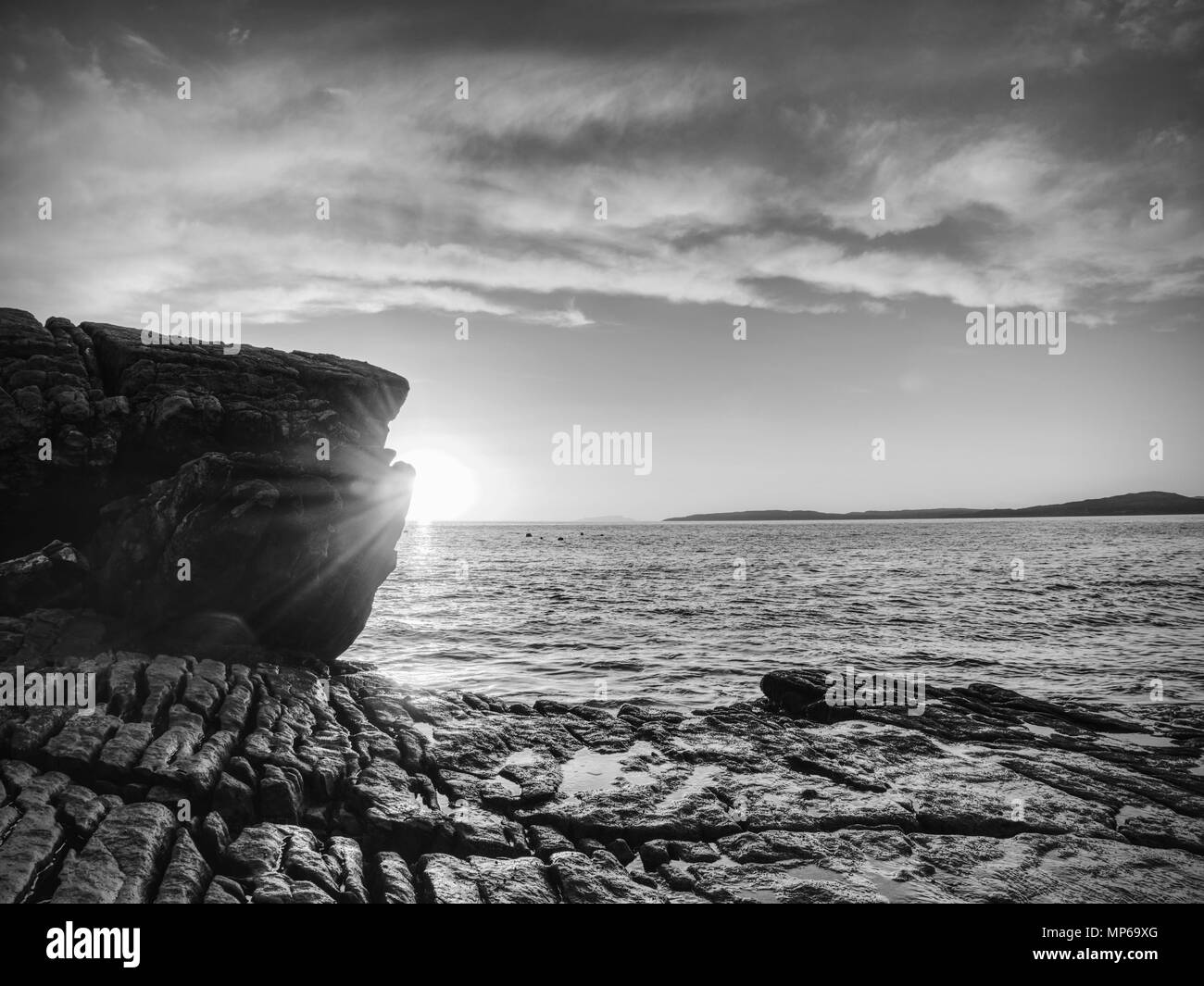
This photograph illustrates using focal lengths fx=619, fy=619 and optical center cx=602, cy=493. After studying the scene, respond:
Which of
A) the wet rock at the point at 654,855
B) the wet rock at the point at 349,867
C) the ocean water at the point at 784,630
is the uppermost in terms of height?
the wet rock at the point at 349,867

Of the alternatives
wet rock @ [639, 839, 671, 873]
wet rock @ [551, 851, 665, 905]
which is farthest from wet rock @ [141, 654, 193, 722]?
wet rock @ [639, 839, 671, 873]

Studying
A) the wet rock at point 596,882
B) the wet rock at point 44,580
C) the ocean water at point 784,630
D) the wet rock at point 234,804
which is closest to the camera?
the wet rock at point 596,882

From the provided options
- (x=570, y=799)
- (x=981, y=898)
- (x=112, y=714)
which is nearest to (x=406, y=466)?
(x=112, y=714)

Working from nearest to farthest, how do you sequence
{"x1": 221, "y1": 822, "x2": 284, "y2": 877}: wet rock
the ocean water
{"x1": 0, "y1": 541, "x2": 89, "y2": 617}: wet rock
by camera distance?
{"x1": 221, "y1": 822, "x2": 284, "y2": 877}: wet rock < {"x1": 0, "y1": 541, "x2": 89, "y2": 617}: wet rock < the ocean water

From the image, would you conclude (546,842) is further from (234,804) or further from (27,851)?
(27,851)

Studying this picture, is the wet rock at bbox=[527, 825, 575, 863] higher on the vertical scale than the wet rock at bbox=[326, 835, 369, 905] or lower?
lower

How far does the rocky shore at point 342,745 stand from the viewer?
36.0 feet

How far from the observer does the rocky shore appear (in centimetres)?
1098

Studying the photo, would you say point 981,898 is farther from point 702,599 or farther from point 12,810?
point 702,599

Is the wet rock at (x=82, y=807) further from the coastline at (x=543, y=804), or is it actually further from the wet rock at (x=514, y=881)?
the wet rock at (x=514, y=881)

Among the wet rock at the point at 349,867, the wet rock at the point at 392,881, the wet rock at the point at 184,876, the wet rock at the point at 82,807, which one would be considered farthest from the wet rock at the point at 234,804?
the wet rock at the point at 392,881

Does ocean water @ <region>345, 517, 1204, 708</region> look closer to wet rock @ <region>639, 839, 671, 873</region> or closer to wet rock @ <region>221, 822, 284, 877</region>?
wet rock @ <region>639, 839, 671, 873</region>

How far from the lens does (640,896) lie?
35.3ft
